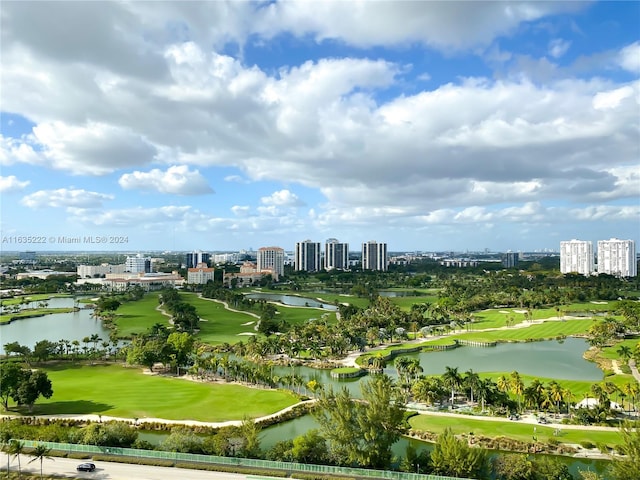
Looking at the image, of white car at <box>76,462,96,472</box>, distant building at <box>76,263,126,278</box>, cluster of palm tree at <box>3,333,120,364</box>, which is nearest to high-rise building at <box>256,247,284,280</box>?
distant building at <box>76,263,126,278</box>

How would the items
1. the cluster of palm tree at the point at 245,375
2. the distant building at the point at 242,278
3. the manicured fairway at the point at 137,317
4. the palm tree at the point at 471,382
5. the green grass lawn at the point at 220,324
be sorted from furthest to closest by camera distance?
the distant building at the point at 242,278 → the manicured fairway at the point at 137,317 → the green grass lawn at the point at 220,324 → the cluster of palm tree at the point at 245,375 → the palm tree at the point at 471,382

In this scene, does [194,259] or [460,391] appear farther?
[194,259]

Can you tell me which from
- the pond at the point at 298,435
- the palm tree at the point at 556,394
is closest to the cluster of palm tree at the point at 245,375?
the pond at the point at 298,435

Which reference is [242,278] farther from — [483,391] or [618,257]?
[618,257]

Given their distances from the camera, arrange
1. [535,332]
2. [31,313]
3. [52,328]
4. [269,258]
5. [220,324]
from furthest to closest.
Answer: [269,258] < [31,313] < [220,324] < [52,328] < [535,332]

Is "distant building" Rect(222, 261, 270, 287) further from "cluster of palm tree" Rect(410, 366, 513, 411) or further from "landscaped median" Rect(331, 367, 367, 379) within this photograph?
"cluster of palm tree" Rect(410, 366, 513, 411)

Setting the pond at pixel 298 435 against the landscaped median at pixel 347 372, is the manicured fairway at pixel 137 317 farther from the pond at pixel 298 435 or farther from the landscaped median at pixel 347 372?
the pond at pixel 298 435

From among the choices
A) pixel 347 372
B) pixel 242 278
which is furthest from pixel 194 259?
pixel 347 372
